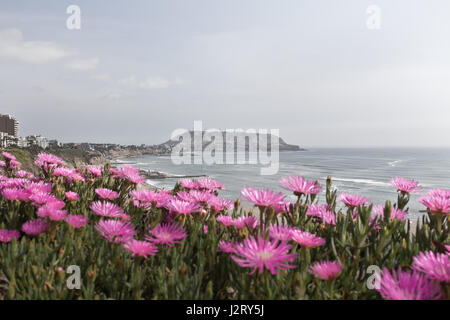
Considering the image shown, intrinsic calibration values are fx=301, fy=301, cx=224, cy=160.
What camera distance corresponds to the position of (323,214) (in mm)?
2219

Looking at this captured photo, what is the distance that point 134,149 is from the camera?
18512 cm

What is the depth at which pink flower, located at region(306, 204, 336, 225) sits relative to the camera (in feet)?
7.01

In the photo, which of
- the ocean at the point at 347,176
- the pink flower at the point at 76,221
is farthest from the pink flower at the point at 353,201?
the ocean at the point at 347,176

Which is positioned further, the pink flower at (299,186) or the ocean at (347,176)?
the ocean at (347,176)

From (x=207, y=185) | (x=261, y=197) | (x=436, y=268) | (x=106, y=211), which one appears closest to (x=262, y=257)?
(x=261, y=197)

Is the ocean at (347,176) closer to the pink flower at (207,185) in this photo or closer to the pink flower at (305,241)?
the pink flower at (207,185)

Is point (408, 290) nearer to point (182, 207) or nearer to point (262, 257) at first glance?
point (262, 257)

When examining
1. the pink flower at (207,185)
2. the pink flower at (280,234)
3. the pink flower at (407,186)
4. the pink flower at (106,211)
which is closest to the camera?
the pink flower at (280,234)

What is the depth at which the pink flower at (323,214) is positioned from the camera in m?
2.14

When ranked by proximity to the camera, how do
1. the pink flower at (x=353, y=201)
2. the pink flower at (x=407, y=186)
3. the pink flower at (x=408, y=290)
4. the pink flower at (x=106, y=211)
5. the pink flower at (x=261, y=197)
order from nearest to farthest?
the pink flower at (x=408, y=290)
the pink flower at (x=261, y=197)
the pink flower at (x=106, y=211)
the pink flower at (x=353, y=201)
the pink flower at (x=407, y=186)

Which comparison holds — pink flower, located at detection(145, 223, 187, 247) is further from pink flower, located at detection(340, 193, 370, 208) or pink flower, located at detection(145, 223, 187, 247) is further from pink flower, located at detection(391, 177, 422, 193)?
pink flower, located at detection(391, 177, 422, 193)

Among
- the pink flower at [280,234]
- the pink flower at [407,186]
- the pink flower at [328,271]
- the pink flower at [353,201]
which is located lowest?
the pink flower at [328,271]
